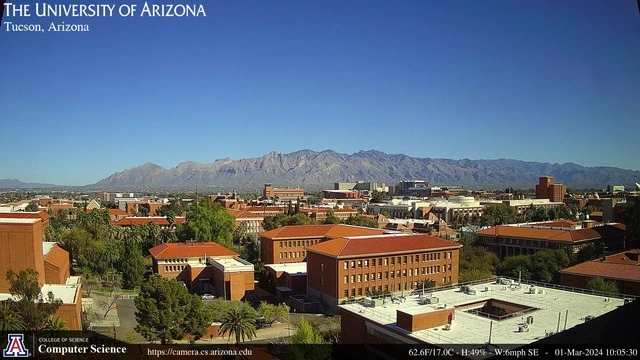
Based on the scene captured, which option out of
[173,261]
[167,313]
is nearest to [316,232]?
[173,261]

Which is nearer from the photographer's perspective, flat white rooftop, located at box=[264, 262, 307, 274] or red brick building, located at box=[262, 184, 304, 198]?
flat white rooftop, located at box=[264, 262, 307, 274]

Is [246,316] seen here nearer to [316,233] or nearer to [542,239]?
[316,233]

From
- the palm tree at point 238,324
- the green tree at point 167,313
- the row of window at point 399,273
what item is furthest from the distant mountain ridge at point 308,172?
the green tree at point 167,313

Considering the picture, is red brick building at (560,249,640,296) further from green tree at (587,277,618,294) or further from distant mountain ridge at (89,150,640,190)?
distant mountain ridge at (89,150,640,190)

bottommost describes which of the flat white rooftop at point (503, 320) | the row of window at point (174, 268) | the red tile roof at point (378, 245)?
the row of window at point (174, 268)

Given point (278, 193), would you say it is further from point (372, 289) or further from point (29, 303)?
point (29, 303)

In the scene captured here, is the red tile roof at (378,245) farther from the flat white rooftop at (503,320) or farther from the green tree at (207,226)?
the green tree at (207,226)

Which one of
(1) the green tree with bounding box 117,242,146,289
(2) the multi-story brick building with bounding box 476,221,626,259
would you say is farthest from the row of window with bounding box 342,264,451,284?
(2) the multi-story brick building with bounding box 476,221,626,259
